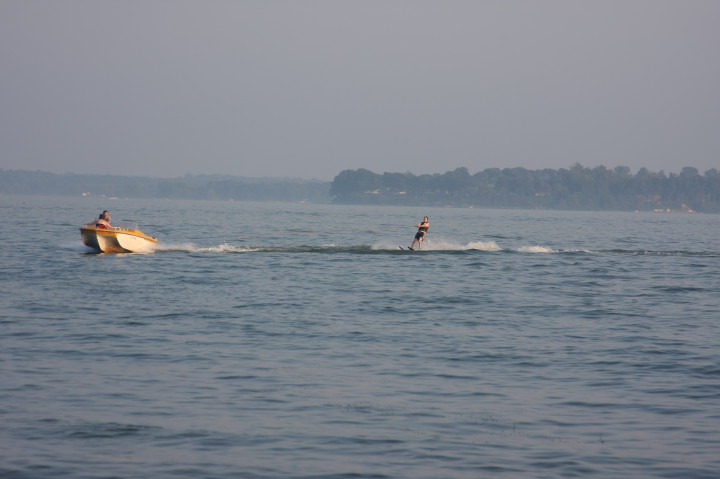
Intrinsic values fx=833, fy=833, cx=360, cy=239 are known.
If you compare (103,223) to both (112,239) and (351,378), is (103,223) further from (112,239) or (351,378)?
(351,378)

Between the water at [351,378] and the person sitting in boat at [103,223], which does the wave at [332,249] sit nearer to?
the person sitting in boat at [103,223]

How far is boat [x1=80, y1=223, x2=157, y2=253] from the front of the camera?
125 ft

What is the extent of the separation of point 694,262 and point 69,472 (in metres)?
39.9

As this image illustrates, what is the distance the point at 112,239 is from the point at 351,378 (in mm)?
25970

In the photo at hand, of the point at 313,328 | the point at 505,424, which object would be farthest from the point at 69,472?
the point at 313,328

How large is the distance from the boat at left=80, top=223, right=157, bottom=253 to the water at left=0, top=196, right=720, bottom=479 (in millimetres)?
6799

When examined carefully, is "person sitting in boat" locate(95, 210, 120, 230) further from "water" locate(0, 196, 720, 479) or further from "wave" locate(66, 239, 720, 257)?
"water" locate(0, 196, 720, 479)

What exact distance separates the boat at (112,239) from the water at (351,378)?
680cm

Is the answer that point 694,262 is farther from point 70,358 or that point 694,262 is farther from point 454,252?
point 70,358

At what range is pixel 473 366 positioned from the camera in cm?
1669

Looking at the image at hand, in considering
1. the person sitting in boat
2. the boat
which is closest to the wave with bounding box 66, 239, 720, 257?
the boat

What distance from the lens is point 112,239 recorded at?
→ 3856 centimetres

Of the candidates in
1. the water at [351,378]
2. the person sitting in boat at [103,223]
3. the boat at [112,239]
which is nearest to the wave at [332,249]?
the boat at [112,239]

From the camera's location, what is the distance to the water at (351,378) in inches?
436
